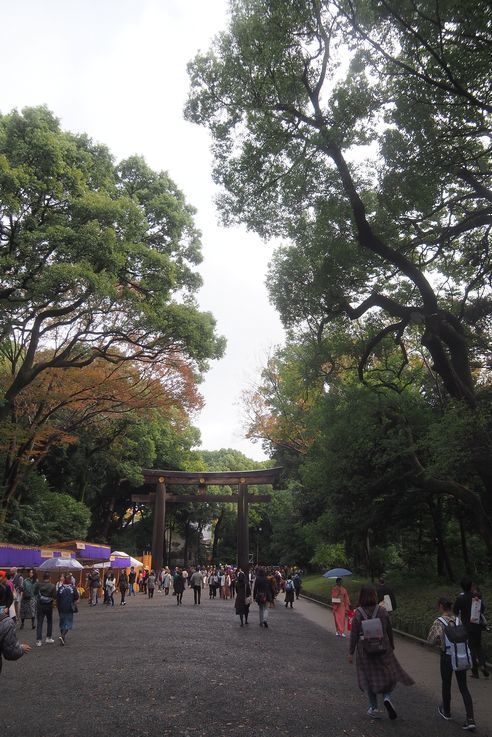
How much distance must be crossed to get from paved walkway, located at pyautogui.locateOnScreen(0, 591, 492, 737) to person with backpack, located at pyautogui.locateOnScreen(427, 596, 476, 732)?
14 centimetres

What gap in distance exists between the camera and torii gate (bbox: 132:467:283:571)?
32.8m

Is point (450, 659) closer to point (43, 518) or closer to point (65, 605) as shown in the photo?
point (65, 605)

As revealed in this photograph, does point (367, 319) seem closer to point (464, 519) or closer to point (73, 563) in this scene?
point (464, 519)

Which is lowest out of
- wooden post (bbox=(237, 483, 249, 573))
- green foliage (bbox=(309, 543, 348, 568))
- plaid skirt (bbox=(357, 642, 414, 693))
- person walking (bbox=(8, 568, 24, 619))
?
plaid skirt (bbox=(357, 642, 414, 693))

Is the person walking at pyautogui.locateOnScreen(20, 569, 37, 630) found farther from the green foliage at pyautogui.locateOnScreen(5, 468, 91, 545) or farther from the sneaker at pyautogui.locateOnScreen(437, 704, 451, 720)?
the sneaker at pyautogui.locateOnScreen(437, 704, 451, 720)

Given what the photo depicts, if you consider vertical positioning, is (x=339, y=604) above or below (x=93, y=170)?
below

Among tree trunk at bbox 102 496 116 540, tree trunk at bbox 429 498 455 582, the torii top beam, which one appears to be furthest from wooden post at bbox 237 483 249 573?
tree trunk at bbox 429 498 455 582

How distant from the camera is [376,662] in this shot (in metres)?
5.03

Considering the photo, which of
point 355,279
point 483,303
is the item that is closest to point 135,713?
point 355,279

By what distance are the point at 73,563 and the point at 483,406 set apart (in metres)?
11.6

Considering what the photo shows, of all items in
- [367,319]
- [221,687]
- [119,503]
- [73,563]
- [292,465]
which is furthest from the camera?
[119,503]

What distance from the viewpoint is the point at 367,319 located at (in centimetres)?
1515

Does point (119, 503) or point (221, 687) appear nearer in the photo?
point (221, 687)

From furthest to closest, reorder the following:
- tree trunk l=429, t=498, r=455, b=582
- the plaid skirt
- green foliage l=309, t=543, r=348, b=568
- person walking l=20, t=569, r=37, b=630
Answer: green foliage l=309, t=543, r=348, b=568 < tree trunk l=429, t=498, r=455, b=582 < person walking l=20, t=569, r=37, b=630 < the plaid skirt
